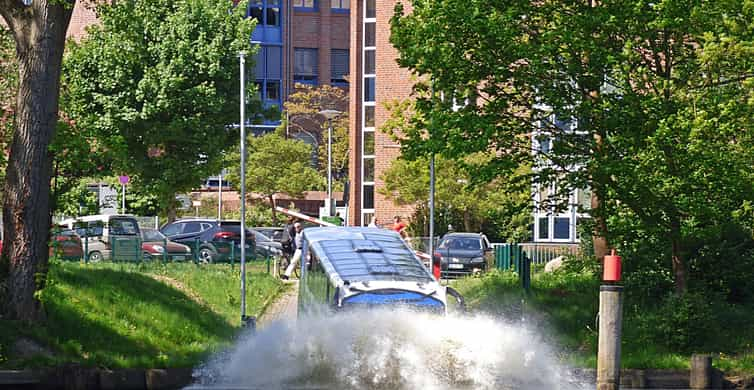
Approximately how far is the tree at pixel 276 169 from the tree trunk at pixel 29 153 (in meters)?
53.9

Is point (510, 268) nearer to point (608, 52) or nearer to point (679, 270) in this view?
point (679, 270)

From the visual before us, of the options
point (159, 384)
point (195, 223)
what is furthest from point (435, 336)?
point (195, 223)

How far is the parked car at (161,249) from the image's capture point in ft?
118

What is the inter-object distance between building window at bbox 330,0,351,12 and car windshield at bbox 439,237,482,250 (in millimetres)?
55354

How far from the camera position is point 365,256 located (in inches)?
826

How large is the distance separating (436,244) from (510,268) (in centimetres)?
1100

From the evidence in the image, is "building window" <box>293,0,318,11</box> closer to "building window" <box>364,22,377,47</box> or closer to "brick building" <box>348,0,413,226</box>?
"brick building" <box>348,0,413,226</box>

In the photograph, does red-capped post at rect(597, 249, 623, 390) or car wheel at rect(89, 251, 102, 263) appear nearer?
red-capped post at rect(597, 249, 623, 390)

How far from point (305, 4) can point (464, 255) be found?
188 ft

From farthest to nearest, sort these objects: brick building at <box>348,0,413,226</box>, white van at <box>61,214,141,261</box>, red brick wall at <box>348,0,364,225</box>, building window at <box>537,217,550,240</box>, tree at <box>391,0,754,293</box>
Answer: red brick wall at <box>348,0,364,225</box> → brick building at <box>348,0,413,226</box> → building window at <box>537,217,550,240</box> → white van at <box>61,214,141,261</box> → tree at <box>391,0,754,293</box>

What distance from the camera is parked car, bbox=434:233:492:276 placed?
41656mm

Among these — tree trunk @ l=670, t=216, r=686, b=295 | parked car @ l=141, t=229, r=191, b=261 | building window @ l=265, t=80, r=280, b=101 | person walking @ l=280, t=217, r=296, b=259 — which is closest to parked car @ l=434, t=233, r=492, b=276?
person walking @ l=280, t=217, r=296, b=259

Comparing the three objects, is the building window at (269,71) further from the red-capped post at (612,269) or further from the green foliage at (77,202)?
the red-capped post at (612,269)

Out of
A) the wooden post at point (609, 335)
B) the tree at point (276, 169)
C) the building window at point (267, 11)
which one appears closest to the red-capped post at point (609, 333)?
the wooden post at point (609, 335)
